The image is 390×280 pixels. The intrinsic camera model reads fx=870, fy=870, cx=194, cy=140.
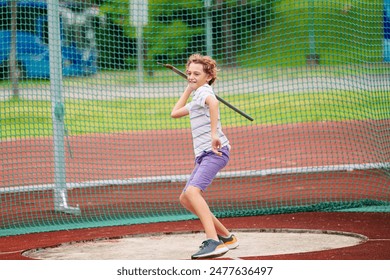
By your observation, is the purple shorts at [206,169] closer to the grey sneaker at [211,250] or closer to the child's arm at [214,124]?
the child's arm at [214,124]

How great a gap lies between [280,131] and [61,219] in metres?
7.84

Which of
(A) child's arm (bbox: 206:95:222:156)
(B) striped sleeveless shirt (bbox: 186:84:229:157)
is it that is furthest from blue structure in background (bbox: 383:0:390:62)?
(A) child's arm (bbox: 206:95:222:156)

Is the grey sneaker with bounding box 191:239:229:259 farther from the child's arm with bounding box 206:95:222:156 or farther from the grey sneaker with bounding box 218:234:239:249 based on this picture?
the child's arm with bounding box 206:95:222:156

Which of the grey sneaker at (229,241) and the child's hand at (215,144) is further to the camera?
the grey sneaker at (229,241)

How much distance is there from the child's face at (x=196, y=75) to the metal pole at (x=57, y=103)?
3.27 meters

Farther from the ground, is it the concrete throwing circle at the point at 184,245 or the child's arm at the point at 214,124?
the child's arm at the point at 214,124

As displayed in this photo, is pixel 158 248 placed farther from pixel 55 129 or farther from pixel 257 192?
pixel 257 192

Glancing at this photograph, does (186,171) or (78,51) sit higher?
(78,51)

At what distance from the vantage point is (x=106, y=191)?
38.2 ft

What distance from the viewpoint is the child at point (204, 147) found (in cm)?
677

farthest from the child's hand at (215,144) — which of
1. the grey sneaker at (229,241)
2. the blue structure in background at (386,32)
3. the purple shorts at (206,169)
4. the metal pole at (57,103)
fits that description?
the blue structure in background at (386,32)

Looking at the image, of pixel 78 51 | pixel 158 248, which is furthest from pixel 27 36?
pixel 158 248

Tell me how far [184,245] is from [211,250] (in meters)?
1.00

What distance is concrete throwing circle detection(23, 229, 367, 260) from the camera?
7.14 m
